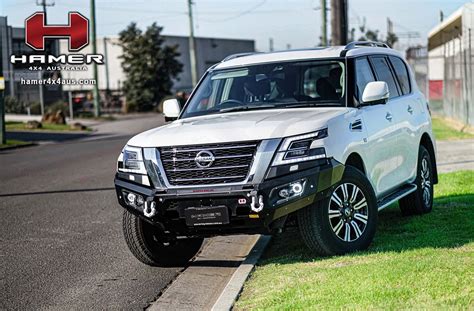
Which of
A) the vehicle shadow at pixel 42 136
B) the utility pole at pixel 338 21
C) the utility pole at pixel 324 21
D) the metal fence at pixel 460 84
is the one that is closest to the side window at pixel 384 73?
the metal fence at pixel 460 84

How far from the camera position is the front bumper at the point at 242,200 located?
7.59 metres

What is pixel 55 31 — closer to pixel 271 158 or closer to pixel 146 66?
pixel 271 158

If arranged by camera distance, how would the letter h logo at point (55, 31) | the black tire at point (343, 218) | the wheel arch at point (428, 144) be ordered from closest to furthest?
the black tire at point (343, 218), the wheel arch at point (428, 144), the letter h logo at point (55, 31)

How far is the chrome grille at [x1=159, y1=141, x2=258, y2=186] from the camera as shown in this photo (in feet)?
25.3

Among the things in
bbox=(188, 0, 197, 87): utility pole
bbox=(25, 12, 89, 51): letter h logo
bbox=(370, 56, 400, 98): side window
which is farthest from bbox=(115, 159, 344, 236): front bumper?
bbox=(188, 0, 197, 87): utility pole

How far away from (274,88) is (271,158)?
186cm

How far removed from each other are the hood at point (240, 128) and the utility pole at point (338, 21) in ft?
57.2

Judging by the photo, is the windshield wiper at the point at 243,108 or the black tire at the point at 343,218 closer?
the black tire at the point at 343,218

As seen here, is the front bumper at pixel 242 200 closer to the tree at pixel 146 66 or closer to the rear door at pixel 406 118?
the rear door at pixel 406 118

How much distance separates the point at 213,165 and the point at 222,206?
0.38 meters

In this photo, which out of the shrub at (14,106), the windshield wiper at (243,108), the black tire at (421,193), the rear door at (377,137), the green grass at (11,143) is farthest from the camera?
the shrub at (14,106)

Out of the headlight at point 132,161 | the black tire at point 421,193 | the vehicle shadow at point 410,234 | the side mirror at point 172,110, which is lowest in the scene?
the vehicle shadow at point 410,234

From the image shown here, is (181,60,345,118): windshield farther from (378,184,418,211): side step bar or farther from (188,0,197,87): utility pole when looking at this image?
(188,0,197,87): utility pole

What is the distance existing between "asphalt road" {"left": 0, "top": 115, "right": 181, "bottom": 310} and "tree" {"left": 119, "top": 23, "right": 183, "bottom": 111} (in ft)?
179
